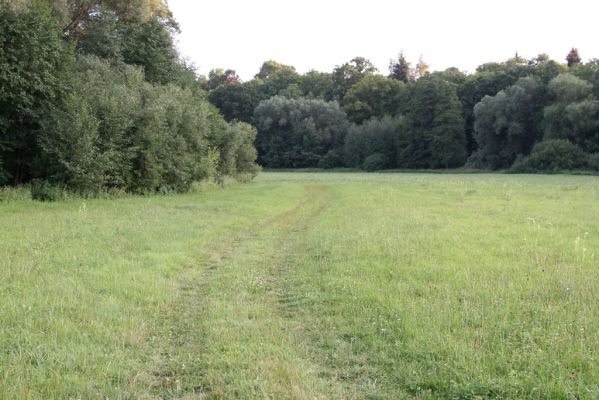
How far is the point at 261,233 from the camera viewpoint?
16.7 meters

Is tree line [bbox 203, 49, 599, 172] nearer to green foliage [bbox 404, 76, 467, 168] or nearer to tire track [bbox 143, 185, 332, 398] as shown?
green foliage [bbox 404, 76, 467, 168]

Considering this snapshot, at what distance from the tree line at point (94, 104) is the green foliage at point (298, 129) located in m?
63.7

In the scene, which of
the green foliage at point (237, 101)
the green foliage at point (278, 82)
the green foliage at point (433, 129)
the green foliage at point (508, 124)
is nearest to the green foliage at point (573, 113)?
the green foliage at point (508, 124)

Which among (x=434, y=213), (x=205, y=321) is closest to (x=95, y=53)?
(x=434, y=213)

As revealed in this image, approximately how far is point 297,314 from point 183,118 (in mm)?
28009

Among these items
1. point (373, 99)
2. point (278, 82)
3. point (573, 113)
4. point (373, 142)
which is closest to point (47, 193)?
point (573, 113)

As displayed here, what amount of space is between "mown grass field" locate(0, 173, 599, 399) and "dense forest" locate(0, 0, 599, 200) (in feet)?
40.4

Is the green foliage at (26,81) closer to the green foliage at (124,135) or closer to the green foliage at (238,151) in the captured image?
the green foliage at (124,135)

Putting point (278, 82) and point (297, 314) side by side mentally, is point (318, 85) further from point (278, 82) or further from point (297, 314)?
point (297, 314)

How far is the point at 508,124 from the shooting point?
77375 mm

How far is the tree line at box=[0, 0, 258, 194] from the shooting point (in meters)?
24.6

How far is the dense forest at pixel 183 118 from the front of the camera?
24969mm

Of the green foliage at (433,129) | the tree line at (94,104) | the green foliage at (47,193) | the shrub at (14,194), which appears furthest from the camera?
the green foliage at (433,129)

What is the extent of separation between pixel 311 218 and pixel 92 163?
12.4 meters
